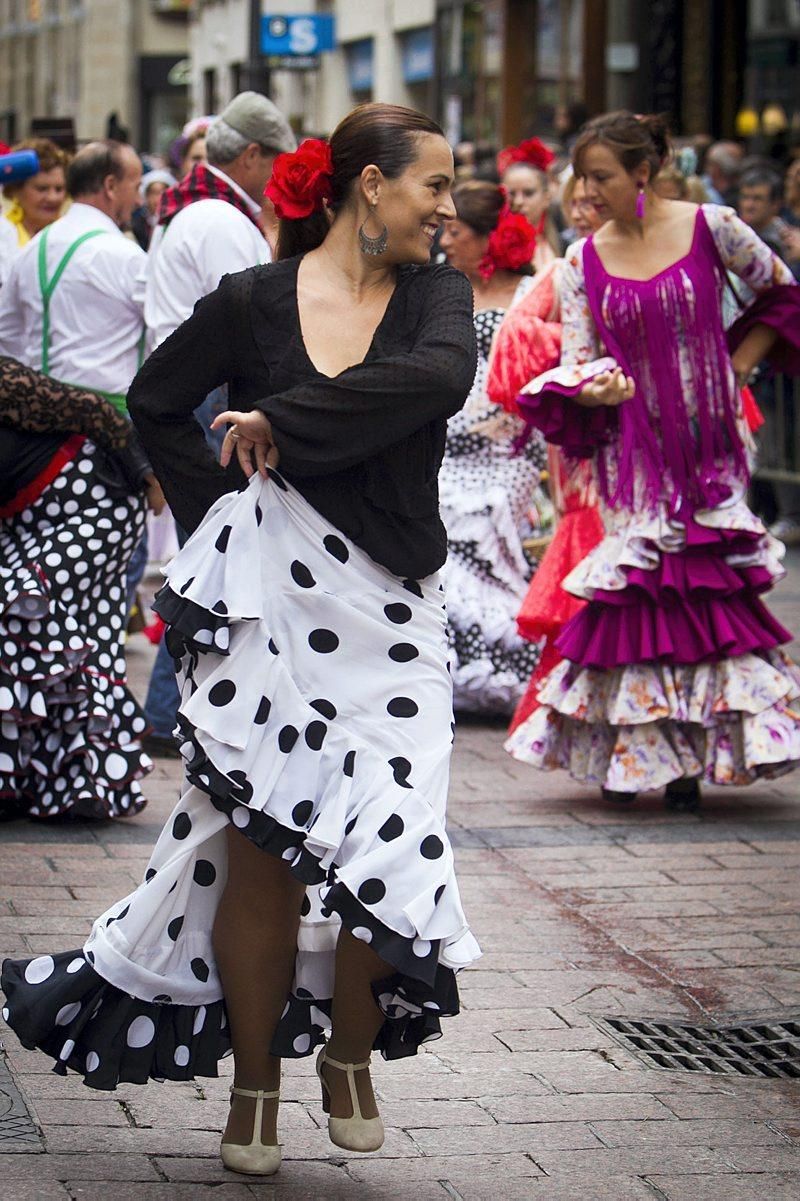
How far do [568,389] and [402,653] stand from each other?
9.96 feet

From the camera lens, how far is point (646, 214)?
6789 millimetres

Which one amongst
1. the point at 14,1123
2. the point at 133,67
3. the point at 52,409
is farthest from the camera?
the point at 133,67

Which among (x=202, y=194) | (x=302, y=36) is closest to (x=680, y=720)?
(x=202, y=194)

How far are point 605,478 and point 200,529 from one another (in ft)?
10.9

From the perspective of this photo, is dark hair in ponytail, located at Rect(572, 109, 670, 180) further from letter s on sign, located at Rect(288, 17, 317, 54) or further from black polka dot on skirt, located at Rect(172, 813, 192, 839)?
letter s on sign, located at Rect(288, 17, 317, 54)

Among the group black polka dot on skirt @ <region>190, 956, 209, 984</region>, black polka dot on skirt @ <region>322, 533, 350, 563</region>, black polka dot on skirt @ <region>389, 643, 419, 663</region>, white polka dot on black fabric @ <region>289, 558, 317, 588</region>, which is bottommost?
black polka dot on skirt @ <region>190, 956, 209, 984</region>

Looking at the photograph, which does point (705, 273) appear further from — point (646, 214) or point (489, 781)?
point (489, 781)

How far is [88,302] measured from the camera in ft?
26.6

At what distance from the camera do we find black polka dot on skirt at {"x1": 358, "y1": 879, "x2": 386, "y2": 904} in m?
3.49

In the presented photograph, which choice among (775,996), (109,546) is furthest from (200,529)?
(109,546)

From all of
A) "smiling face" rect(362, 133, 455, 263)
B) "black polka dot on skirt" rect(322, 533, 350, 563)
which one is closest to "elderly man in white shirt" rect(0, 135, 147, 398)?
"smiling face" rect(362, 133, 455, 263)

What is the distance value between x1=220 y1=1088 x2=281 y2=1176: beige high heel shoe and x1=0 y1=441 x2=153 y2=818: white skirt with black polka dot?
9.28 feet

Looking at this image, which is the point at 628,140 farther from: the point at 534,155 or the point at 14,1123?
the point at 534,155

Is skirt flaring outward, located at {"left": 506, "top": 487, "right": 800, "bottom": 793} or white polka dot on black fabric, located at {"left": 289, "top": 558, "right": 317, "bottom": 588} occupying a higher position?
white polka dot on black fabric, located at {"left": 289, "top": 558, "right": 317, "bottom": 588}
